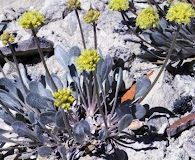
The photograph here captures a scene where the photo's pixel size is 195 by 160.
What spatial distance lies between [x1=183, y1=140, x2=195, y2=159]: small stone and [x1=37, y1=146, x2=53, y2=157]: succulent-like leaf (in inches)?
44.3

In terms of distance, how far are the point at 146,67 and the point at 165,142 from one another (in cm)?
105

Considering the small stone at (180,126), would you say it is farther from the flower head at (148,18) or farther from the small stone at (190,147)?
the flower head at (148,18)

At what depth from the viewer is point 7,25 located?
5.12 m

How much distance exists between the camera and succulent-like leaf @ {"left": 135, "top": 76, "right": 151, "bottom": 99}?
3758 mm

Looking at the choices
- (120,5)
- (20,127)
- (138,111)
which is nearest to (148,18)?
(120,5)

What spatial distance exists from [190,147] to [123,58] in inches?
50.7

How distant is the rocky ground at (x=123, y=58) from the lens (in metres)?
3.67

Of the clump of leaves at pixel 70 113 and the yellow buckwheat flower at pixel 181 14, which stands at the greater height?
the yellow buckwheat flower at pixel 181 14

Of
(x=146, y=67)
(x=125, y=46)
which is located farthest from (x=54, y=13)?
(x=146, y=67)

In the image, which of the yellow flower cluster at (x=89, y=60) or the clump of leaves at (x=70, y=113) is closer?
the yellow flower cluster at (x=89, y=60)

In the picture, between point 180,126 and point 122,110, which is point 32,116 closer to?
point 122,110

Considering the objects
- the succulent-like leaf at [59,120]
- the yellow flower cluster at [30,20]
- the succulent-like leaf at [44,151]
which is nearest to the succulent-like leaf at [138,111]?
the succulent-like leaf at [59,120]

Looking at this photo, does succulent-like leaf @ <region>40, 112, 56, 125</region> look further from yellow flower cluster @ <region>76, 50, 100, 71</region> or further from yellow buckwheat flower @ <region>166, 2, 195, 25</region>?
yellow buckwheat flower @ <region>166, 2, 195, 25</region>

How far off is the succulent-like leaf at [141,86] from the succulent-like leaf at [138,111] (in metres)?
0.24
